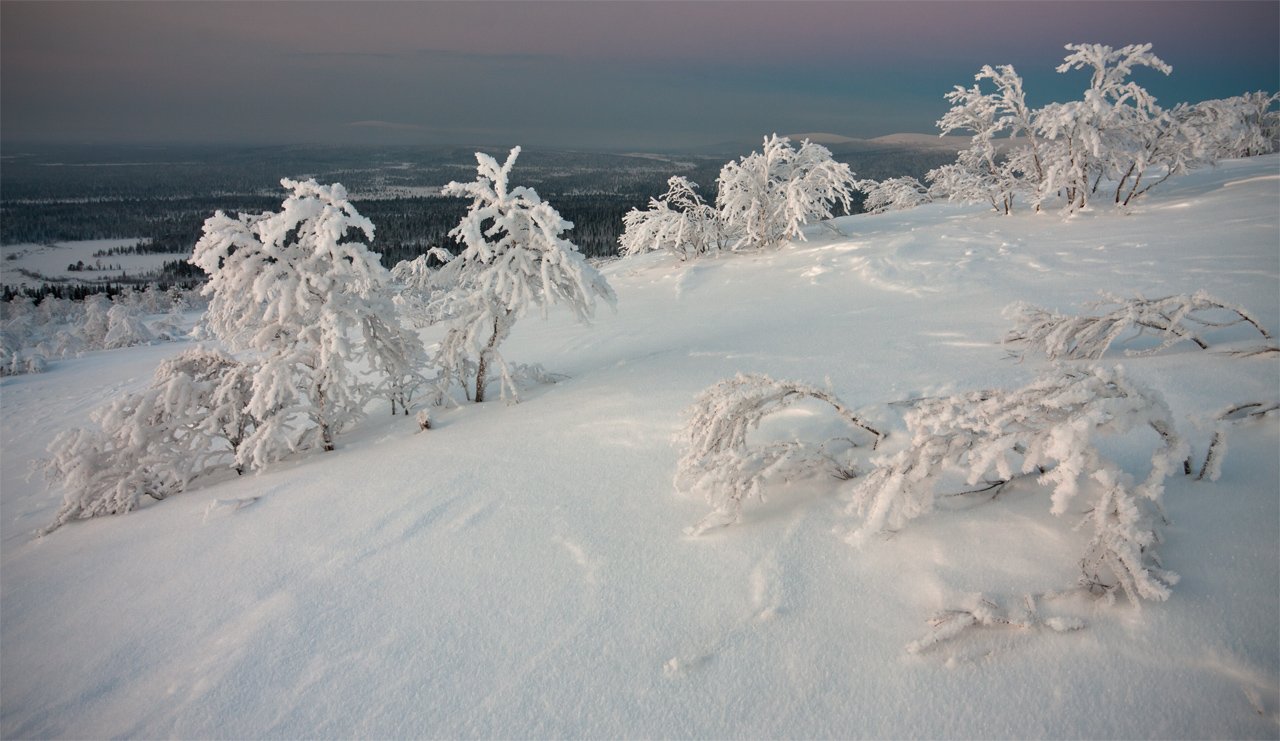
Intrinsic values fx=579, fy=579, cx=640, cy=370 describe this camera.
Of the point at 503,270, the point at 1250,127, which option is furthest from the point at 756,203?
the point at 1250,127

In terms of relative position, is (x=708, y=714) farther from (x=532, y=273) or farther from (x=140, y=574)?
(x=532, y=273)

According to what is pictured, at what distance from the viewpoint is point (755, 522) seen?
3383 mm

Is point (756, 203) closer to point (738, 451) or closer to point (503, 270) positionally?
point (503, 270)

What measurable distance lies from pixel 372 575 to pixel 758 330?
596 centimetres

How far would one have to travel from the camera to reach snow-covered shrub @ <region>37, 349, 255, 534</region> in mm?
6168

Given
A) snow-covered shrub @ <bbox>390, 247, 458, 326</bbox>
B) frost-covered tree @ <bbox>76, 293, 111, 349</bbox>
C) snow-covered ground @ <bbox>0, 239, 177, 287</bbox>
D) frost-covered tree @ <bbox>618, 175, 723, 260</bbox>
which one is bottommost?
frost-covered tree @ <bbox>76, 293, 111, 349</bbox>

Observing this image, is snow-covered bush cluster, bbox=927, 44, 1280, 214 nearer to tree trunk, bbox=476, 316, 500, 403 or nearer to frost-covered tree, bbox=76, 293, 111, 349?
tree trunk, bbox=476, 316, 500, 403

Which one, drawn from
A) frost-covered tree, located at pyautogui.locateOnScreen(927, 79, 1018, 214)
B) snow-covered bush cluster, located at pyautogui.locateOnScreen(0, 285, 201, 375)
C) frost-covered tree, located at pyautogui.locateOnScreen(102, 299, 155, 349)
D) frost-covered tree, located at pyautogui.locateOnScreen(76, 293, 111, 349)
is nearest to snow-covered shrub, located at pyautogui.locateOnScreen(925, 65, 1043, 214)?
frost-covered tree, located at pyautogui.locateOnScreen(927, 79, 1018, 214)

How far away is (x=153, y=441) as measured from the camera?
Result: 6.61 m

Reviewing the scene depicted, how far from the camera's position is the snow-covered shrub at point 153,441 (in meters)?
6.17

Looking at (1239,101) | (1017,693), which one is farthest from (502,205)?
(1239,101)

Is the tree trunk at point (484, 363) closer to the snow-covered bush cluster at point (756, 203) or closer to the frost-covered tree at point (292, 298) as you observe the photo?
the frost-covered tree at point (292, 298)

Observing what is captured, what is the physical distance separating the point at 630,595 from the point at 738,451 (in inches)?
41.9

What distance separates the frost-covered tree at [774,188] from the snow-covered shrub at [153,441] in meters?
12.1
